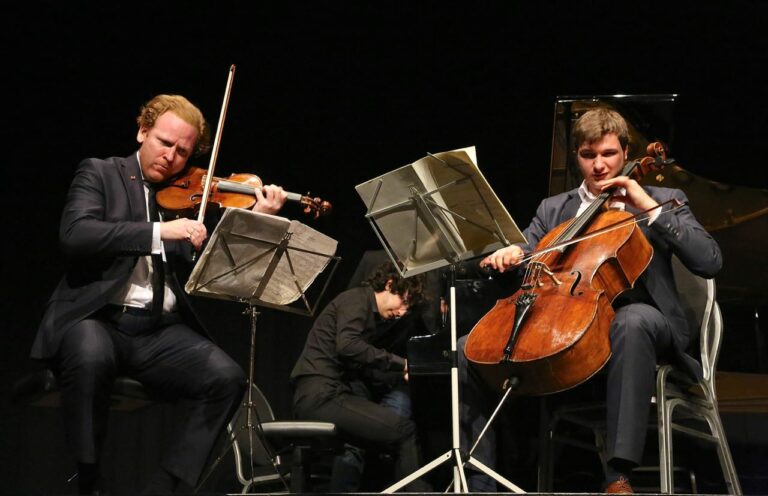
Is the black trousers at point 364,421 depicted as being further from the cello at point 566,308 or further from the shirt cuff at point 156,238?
the shirt cuff at point 156,238

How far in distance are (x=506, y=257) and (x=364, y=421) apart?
119cm

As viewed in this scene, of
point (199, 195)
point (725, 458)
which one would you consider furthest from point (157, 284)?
point (725, 458)

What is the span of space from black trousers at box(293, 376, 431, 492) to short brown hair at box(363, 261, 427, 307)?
510 millimetres

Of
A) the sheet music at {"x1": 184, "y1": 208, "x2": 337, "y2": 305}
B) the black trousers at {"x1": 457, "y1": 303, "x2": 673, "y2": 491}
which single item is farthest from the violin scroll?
the black trousers at {"x1": 457, "y1": 303, "x2": 673, "y2": 491}

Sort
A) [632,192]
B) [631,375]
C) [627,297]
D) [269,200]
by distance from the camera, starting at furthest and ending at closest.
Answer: [269,200], [627,297], [632,192], [631,375]

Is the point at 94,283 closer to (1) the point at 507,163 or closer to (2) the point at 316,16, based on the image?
(2) the point at 316,16

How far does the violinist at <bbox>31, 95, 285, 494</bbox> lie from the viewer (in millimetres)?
2648

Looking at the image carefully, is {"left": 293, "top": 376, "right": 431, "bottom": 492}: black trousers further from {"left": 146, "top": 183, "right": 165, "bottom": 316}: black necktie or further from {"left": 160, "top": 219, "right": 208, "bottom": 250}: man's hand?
{"left": 160, "top": 219, "right": 208, "bottom": 250}: man's hand

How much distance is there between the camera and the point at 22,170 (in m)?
4.64

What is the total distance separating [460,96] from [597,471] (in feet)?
6.90

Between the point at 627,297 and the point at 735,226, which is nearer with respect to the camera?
the point at 627,297

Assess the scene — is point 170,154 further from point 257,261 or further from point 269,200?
point 257,261

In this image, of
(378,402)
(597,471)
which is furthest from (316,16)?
(597,471)

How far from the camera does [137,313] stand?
2881 millimetres
